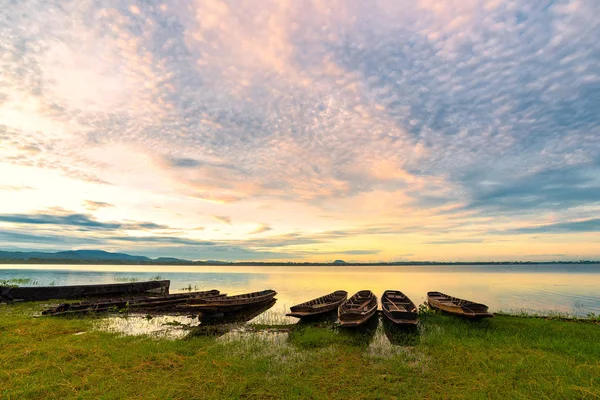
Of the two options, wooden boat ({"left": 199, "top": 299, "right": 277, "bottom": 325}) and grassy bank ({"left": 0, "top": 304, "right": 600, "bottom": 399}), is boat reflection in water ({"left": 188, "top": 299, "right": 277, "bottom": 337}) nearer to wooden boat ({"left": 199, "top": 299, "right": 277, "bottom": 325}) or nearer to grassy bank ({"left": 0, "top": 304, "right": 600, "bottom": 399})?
wooden boat ({"left": 199, "top": 299, "right": 277, "bottom": 325})

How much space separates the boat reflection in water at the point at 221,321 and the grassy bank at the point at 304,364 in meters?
1.72

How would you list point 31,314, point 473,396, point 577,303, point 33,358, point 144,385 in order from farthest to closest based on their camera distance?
point 577,303
point 31,314
point 33,358
point 144,385
point 473,396

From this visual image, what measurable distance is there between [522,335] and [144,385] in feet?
54.9

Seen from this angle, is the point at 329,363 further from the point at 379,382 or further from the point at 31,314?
the point at 31,314

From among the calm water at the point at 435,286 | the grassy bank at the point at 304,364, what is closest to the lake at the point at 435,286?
the calm water at the point at 435,286

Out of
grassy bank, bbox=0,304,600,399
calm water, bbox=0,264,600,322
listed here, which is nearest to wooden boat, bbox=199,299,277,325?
calm water, bbox=0,264,600,322

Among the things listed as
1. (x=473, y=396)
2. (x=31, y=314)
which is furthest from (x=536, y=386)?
(x=31, y=314)

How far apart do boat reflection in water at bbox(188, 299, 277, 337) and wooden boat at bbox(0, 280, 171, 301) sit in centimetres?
1663

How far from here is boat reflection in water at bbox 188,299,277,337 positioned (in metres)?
16.1

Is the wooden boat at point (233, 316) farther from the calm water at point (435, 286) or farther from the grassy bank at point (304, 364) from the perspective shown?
the grassy bank at point (304, 364)

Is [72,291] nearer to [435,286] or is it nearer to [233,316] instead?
[233,316]

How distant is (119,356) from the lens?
10805 millimetres

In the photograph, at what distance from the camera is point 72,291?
27.8m

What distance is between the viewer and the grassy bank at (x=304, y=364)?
27.3 feet
